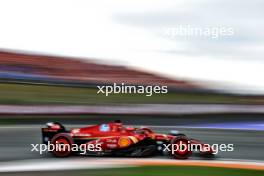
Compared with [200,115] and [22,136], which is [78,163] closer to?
[22,136]

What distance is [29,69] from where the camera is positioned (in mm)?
5922

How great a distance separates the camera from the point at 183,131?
5824 millimetres

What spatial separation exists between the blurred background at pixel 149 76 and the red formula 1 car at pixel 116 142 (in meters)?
0.06
